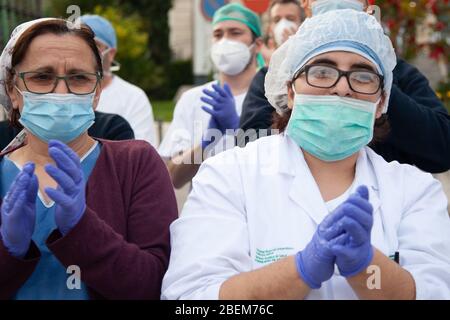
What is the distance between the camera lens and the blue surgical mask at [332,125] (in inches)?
98.7

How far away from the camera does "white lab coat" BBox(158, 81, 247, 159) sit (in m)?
4.75

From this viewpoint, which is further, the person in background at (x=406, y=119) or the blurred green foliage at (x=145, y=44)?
the blurred green foliage at (x=145, y=44)

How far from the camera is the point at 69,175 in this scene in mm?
2178

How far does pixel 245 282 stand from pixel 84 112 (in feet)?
2.75

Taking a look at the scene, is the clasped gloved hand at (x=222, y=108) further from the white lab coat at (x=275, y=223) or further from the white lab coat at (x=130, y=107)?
the white lab coat at (x=275, y=223)

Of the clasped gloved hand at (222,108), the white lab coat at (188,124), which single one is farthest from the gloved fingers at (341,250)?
the white lab coat at (188,124)

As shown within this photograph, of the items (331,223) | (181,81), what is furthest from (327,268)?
(181,81)

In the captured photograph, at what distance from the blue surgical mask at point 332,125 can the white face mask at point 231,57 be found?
255 cm

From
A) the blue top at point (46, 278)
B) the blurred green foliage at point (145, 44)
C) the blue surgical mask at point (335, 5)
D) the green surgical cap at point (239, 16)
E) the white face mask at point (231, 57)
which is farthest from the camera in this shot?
the blurred green foliage at point (145, 44)

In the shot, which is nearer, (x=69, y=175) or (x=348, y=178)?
(x=69, y=175)

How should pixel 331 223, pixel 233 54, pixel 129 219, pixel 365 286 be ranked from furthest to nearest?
pixel 233 54 → pixel 129 219 → pixel 365 286 → pixel 331 223

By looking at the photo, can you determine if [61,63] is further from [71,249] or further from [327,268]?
[327,268]

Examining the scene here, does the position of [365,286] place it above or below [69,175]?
below

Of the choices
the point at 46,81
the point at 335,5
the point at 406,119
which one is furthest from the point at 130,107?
the point at 46,81
